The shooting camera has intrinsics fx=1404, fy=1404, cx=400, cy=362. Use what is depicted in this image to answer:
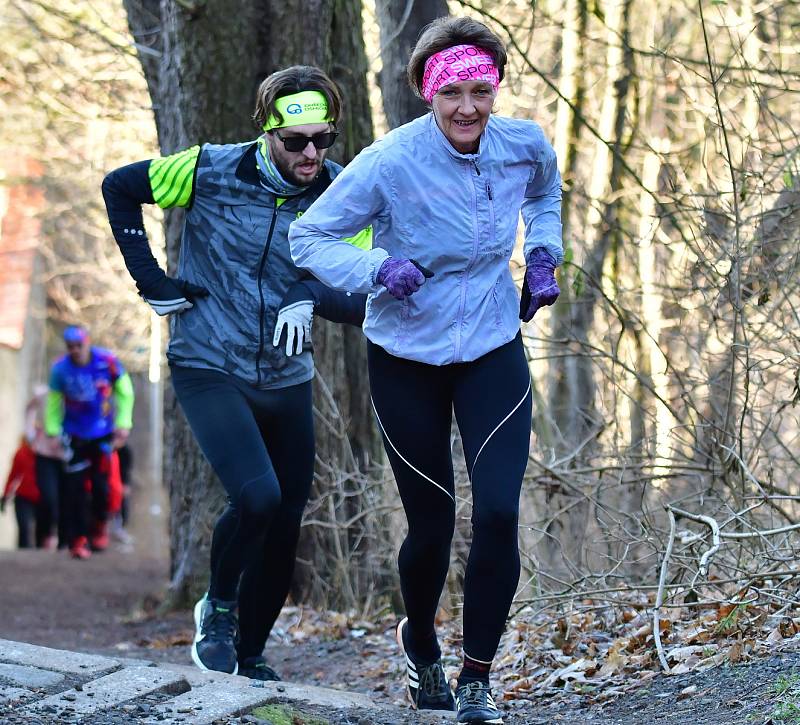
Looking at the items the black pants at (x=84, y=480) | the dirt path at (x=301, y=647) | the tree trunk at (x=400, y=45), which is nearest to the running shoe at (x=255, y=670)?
the dirt path at (x=301, y=647)

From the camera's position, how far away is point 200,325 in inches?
208

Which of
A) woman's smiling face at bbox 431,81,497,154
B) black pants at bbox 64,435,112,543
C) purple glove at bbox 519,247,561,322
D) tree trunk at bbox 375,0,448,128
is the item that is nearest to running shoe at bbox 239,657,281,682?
purple glove at bbox 519,247,561,322

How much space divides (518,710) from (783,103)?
837 cm

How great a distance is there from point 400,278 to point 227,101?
4.06 metres

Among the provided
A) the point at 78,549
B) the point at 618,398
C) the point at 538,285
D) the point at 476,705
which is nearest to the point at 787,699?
the point at 476,705

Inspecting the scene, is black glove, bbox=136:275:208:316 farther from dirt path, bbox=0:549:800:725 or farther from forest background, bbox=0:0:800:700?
forest background, bbox=0:0:800:700

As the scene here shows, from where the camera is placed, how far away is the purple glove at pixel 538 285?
4.38m

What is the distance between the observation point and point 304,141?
5121 millimetres

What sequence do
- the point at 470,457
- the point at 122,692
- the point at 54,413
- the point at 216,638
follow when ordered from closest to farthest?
1. the point at 470,457
2. the point at 122,692
3. the point at 216,638
4. the point at 54,413

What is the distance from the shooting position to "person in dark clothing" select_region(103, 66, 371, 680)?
5.16 meters

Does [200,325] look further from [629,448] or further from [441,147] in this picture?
[629,448]

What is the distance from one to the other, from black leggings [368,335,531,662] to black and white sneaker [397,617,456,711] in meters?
0.37

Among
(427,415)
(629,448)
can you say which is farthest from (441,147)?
(629,448)

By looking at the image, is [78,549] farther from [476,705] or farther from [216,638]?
[476,705]
